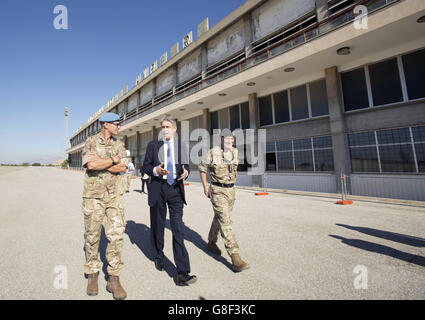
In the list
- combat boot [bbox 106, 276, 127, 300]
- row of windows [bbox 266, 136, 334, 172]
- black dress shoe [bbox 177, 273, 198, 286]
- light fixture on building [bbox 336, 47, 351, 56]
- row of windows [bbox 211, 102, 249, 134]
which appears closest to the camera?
combat boot [bbox 106, 276, 127, 300]

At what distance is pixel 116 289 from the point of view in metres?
2.37

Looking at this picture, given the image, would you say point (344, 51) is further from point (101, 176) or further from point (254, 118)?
point (101, 176)

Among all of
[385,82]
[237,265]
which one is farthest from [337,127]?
[237,265]

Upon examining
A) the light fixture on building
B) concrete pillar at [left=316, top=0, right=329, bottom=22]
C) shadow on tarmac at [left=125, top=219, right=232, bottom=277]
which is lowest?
shadow on tarmac at [left=125, top=219, right=232, bottom=277]

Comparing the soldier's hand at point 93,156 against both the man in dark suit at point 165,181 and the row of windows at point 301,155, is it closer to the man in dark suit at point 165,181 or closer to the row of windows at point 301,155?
the man in dark suit at point 165,181

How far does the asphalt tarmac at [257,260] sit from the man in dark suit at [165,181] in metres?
0.57

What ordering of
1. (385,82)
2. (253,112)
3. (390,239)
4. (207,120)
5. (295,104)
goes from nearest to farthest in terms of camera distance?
(390,239)
(385,82)
(295,104)
(253,112)
(207,120)

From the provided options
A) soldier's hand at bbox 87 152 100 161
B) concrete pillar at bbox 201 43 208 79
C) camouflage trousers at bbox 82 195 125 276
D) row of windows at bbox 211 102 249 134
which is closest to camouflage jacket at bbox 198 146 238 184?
camouflage trousers at bbox 82 195 125 276

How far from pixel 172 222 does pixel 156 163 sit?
2.84 feet

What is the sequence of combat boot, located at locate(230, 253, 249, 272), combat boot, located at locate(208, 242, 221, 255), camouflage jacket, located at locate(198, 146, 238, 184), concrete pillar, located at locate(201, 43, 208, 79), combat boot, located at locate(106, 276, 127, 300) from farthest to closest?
concrete pillar, located at locate(201, 43, 208, 79)
combat boot, located at locate(208, 242, 221, 255)
camouflage jacket, located at locate(198, 146, 238, 184)
combat boot, located at locate(230, 253, 249, 272)
combat boot, located at locate(106, 276, 127, 300)

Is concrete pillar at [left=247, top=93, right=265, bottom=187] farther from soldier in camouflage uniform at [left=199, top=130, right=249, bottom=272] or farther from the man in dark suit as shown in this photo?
the man in dark suit

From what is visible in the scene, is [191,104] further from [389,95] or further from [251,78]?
[389,95]

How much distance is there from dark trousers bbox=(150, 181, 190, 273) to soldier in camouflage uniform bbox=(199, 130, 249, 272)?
23.6 inches

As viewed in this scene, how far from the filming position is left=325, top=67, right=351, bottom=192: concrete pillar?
10.7m
